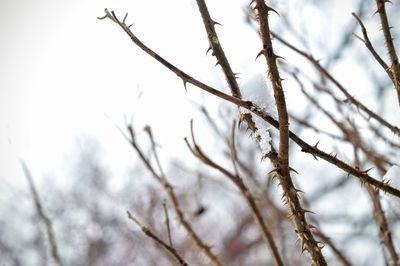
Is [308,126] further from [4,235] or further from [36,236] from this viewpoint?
[4,235]

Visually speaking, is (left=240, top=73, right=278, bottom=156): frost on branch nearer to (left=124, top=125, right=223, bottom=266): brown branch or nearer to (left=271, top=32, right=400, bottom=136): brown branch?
(left=124, top=125, right=223, bottom=266): brown branch

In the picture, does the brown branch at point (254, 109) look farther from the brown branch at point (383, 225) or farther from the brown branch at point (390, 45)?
the brown branch at point (383, 225)

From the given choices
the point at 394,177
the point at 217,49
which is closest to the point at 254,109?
the point at 217,49

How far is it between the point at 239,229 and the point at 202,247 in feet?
38.1

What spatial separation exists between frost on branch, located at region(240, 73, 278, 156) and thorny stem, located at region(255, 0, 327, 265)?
0.16 feet

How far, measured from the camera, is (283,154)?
0.85 m

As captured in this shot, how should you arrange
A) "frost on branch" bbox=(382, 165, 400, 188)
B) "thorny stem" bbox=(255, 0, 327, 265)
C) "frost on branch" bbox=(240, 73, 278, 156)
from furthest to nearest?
"frost on branch" bbox=(382, 165, 400, 188) < "frost on branch" bbox=(240, 73, 278, 156) < "thorny stem" bbox=(255, 0, 327, 265)

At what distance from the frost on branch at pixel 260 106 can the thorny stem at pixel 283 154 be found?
5cm

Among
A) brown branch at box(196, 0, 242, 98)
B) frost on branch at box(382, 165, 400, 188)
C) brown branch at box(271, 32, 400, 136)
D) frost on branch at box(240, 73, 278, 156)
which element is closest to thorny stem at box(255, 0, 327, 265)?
frost on branch at box(240, 73, 278, 156)

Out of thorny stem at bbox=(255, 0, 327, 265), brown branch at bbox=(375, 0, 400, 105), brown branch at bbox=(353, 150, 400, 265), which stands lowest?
thorny stem at bbox=(255, 0, 327, 265)

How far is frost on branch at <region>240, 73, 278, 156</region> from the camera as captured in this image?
950 mm

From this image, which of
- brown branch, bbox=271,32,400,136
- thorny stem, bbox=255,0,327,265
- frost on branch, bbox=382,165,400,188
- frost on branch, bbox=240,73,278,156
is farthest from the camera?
brown branch, bbox=271,32,400,136

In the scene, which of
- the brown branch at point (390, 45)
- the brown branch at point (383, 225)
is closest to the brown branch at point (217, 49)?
the brown branch at point (390, 45)

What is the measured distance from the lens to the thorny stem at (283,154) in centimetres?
79
